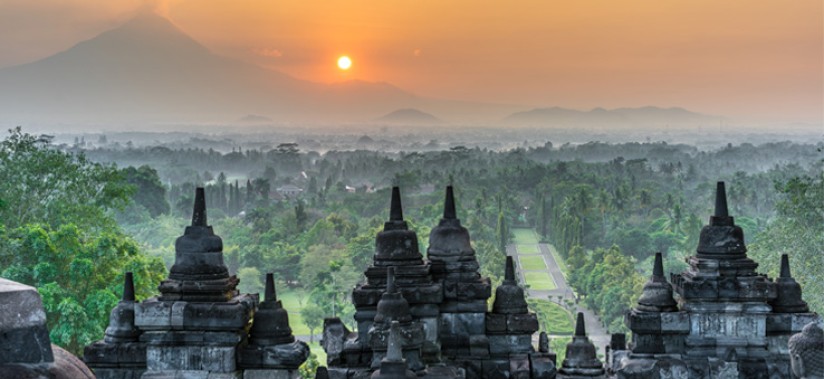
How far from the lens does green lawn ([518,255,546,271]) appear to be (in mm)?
98850

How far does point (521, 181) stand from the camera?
129375 millimetres

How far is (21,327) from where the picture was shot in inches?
165

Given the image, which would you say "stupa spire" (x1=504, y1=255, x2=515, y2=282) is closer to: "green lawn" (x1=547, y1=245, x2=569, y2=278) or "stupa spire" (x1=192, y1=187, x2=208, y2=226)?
"stupa spire" (x1=192, y1=187, x2=208, y2=226)

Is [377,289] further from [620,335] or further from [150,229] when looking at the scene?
[150,229]

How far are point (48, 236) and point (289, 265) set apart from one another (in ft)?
167

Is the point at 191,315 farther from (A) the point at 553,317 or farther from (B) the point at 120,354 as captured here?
(A) the point at 553,317

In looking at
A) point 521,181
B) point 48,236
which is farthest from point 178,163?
point 48,236

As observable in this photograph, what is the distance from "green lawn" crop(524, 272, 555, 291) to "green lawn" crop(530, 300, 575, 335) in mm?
9139

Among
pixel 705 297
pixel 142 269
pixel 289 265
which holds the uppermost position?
pixel 705 297

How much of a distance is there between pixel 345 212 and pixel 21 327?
324ft

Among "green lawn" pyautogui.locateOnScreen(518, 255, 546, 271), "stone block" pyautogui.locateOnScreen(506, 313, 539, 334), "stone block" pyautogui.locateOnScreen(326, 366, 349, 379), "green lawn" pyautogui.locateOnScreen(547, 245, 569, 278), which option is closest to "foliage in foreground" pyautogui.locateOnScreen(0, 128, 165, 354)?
"stone block" pyautogui.locateOnScreen(326, 366, 349, 379)

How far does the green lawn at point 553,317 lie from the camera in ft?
240

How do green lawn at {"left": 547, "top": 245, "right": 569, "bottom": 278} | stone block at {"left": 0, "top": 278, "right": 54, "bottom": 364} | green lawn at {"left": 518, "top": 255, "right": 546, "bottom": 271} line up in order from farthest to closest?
green lawn at {"left": 518, "top": 255, "right": 546, "bottom": 271} → green lawn at {"left": 547, "top": 245, "right": 569, "bottom": 278} → stone block at {"left": 0, "top": 278, "right": 54, "bottom": 364}

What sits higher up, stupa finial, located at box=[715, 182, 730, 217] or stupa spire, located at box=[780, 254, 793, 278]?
stupa finial, located at box=[715, 182, 730, 217]
